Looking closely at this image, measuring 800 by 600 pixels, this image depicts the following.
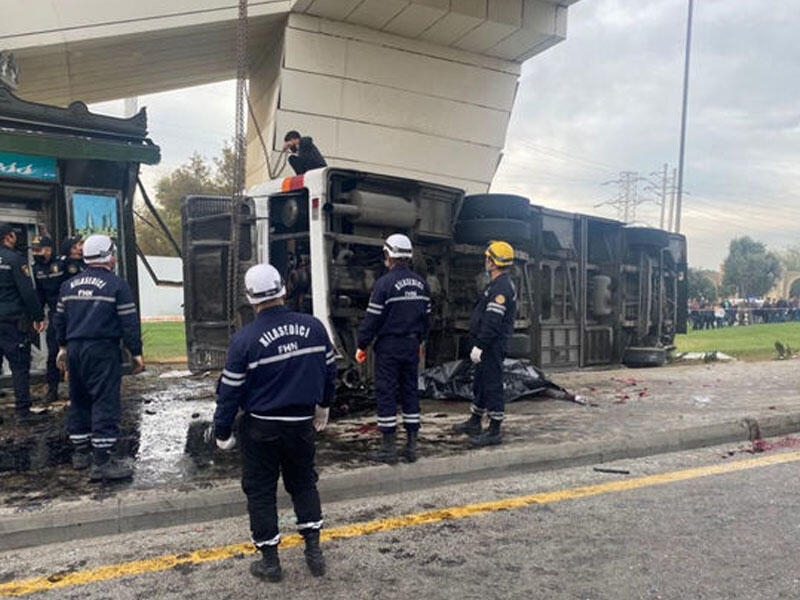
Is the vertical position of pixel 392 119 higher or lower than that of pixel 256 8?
lower

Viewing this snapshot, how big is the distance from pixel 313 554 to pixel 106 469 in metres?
1.92

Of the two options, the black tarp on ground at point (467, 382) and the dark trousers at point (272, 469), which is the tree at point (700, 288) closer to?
the black tarp on ground at point (467, 382)

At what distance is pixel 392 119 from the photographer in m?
11.0

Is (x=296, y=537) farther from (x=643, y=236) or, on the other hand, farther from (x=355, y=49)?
(x=643, y=236)

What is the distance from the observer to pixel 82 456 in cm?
508

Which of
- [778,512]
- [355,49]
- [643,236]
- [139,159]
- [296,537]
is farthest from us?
[643,236]

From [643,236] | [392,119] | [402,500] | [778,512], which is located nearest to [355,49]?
[392,119]

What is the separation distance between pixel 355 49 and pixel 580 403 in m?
6.17

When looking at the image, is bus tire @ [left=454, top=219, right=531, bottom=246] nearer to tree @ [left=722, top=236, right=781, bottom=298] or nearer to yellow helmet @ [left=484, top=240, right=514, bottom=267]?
yellow helmet @ [left=484, top=240, right=514, bottom=267]

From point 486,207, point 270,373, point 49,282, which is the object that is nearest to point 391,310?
point 270,373

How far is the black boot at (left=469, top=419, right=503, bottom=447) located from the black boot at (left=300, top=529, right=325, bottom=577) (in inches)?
96.7

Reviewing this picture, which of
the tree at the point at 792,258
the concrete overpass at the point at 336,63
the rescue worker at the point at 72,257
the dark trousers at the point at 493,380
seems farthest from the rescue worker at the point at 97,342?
the tree at the point at 792,258

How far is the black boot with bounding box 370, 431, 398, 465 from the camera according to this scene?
529cm

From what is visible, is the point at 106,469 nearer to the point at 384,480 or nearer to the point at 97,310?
the point at 97,310
